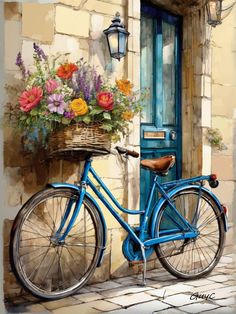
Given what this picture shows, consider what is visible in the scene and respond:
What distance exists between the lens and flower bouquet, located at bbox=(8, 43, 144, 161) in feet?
10.4

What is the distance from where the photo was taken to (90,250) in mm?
3830

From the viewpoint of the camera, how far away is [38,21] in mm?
3555

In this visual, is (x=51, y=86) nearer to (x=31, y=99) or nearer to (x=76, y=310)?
(x=31, y=99)

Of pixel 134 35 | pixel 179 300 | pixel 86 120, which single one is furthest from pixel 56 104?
pixel 179 300

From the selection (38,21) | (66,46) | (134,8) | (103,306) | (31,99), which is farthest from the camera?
(134,8)

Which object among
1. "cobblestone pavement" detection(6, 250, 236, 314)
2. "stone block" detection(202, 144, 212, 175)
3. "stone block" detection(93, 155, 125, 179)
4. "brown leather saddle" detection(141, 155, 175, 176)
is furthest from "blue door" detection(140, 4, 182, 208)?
"cobblestone pavement" detection(6, 250, 236, 314)

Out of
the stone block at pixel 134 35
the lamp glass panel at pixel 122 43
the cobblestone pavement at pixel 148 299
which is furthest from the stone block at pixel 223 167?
the lamp glass panel at pixel 122 43

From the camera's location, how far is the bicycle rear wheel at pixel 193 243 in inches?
152

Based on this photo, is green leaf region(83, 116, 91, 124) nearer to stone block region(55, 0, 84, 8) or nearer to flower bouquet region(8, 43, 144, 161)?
flower bouquet region(8, 43, 144, 161)

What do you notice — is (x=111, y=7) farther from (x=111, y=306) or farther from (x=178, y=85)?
(x=111, y=306)

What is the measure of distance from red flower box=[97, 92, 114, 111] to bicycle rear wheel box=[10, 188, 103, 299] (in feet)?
2.05

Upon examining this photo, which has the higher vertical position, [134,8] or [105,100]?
[134,8]

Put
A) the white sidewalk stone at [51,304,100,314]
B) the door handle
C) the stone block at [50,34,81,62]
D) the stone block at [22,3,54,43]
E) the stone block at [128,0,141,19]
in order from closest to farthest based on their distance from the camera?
1. the white sidewalk stone at [51,304,100,314]
2. the stone block at [22,3,54,43]
3. the stone block at [50,34,81,62]
4. the stone block at [128,0,141,19]
5. the door handle

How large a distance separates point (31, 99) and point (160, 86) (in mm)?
1799
